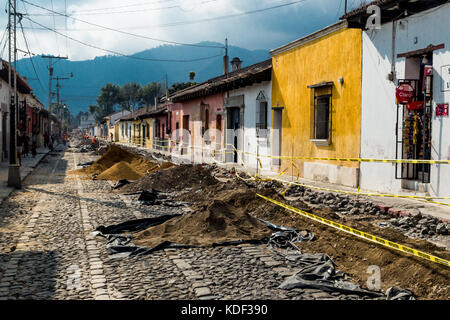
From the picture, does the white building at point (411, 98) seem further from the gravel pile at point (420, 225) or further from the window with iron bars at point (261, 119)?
the window with iron bars at point (261, 119)

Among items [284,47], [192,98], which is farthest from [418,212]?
[192,98]

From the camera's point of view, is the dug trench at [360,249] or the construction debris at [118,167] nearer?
the dug trench at [360,249]

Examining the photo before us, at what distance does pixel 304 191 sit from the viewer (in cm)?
1258

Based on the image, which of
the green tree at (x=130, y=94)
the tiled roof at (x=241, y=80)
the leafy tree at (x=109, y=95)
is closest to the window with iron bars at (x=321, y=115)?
the tiled roof at (x=241, y=80)

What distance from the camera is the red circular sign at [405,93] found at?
34.8 feet

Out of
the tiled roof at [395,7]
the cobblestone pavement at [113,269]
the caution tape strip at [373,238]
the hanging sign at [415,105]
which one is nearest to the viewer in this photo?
the cobblestone pavement at [113,269]

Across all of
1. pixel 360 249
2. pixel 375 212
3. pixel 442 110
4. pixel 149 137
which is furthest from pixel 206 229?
pixel 149 137

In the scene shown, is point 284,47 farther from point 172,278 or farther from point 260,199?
point 172,278

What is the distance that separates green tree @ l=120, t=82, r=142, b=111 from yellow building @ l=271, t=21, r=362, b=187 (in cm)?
9422

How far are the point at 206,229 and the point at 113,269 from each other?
2179 mm

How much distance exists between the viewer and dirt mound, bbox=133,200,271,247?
273 inches

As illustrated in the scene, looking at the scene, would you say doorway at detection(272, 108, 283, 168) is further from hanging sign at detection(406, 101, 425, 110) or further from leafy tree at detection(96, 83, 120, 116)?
leafy tree at detection(96, 83, 120, 116)

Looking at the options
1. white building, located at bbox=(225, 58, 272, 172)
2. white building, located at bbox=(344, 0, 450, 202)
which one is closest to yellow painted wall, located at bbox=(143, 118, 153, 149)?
white building, located at bbox=(225, 58, 272, 172)

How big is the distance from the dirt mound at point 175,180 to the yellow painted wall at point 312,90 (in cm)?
367
